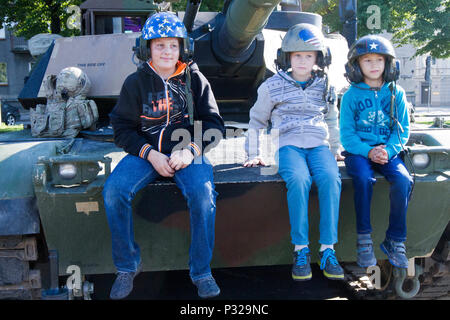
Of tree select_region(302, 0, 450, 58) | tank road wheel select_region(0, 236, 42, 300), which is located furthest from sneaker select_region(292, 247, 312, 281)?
tree select_region(302, 0, 450, 58)

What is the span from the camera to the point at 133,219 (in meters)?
3.11

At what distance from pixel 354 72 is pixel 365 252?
48.1 inches

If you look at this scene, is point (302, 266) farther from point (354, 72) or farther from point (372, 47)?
point (372, 47)

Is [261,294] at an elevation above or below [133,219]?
below

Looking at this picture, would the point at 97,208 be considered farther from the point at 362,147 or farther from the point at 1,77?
the point at 1,77

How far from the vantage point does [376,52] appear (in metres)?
3.30

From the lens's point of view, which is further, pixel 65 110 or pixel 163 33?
pixel 65 110

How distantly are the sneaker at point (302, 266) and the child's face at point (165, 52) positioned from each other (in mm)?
1417

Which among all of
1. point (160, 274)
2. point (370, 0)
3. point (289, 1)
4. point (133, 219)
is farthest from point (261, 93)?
point (370, 0)

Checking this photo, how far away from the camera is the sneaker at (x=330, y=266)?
2832 mm

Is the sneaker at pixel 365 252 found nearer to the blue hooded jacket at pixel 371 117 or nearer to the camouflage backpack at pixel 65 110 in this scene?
the blue hooded jacket at pixel 371 117

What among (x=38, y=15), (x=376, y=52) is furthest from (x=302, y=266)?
(x=38, y=15)
